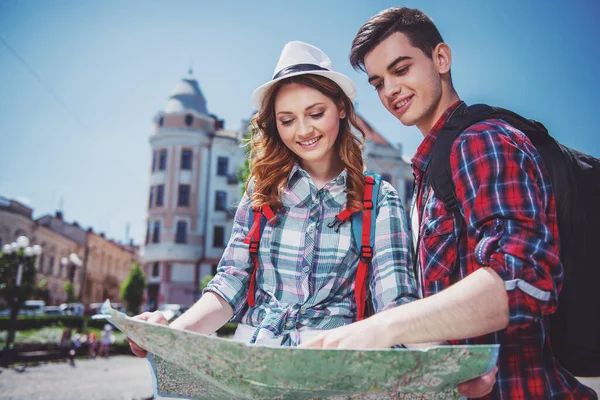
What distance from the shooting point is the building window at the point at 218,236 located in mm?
36312

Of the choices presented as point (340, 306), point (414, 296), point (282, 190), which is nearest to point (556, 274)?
point (414, 296)

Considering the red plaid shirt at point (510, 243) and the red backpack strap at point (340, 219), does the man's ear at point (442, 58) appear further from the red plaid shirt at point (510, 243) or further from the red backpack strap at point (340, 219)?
the red backpack strap at point (340, 219)

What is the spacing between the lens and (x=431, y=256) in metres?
1.73

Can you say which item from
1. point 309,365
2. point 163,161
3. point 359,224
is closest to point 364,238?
point 359,224

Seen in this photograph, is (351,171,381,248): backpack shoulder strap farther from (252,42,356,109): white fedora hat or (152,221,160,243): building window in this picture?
(152,221,160,243): building window

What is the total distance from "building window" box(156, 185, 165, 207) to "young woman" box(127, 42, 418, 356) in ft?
116

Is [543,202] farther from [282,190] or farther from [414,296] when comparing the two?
[282,190]

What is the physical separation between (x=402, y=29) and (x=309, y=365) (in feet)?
5.42

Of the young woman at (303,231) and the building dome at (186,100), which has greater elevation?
the building dome at (186,100)

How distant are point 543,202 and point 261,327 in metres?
1.14

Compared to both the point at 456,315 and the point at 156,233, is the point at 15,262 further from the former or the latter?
the point at 456,315

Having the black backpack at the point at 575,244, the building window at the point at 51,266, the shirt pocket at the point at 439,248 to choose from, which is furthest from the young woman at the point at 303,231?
the building window at the point at 51,266

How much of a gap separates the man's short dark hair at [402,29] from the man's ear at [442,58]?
24mm

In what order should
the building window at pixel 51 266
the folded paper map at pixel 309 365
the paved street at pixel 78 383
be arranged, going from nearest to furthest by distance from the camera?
1. the folded paper map at pixel 309 365
2. the paved street at pixel 78 383
3. the building window at pixel 51 266
